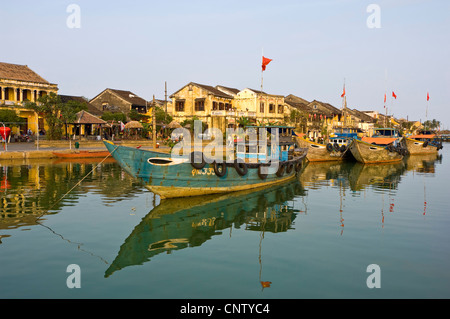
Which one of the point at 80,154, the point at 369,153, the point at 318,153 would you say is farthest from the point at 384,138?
the point at 80,154

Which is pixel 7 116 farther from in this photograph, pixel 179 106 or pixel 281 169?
pixel 281 169

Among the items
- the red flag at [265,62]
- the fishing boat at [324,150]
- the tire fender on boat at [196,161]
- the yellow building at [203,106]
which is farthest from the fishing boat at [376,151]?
the tire fender on boat at [196,161]

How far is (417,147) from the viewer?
1916 inches

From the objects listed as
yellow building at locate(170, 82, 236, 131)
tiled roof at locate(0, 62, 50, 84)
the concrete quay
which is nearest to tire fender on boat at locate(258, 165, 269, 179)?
the concrete quay

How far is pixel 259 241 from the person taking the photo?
10.8 metres

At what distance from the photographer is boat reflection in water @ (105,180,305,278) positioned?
10.0 meters

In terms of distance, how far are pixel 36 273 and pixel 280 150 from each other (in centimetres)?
1638

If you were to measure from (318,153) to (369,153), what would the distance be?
481cm

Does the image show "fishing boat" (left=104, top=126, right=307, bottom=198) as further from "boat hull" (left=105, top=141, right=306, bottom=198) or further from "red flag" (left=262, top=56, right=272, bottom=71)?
"red flag" (left=262, top=56, right=272, bottom=71)

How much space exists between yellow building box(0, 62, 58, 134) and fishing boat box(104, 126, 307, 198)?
32229 millimetres

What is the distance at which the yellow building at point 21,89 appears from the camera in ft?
139

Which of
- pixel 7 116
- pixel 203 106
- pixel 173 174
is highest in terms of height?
pixel 203 106
